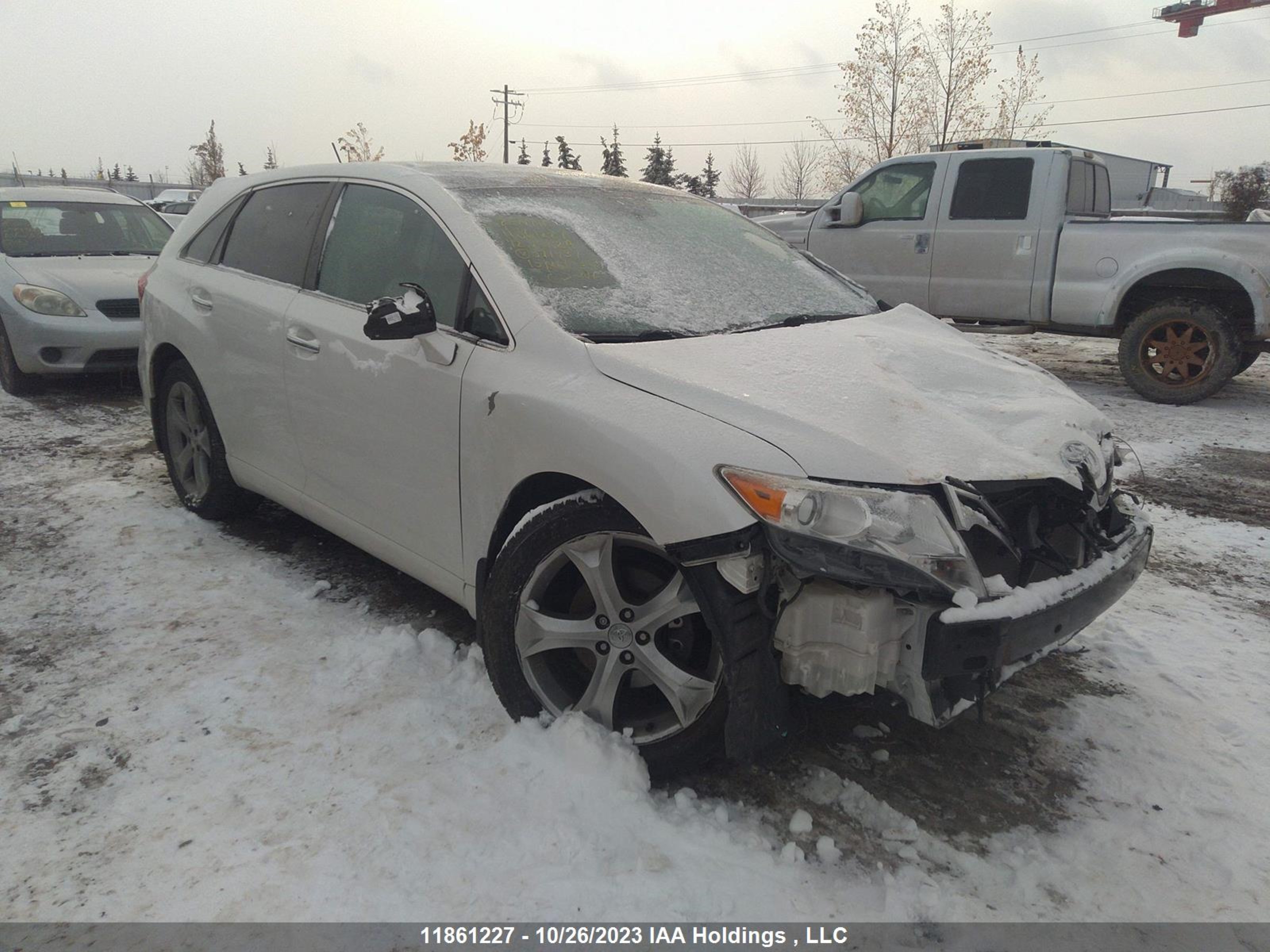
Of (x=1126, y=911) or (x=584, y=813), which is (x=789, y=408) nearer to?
(x=584, y=813)

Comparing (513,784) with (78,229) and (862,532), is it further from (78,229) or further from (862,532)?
(78,229)

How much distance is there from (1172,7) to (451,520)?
71.3 metres

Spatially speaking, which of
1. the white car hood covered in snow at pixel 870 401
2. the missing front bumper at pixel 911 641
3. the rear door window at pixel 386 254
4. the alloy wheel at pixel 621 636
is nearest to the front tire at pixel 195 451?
the rear door window at pixel 386 254

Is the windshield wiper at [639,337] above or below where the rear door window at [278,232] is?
below

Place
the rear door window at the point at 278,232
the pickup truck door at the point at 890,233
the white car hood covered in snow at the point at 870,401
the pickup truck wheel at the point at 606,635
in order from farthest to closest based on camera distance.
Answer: the pickup truck door at the point at 890,233, the rear door window at the point at 278,232, the pickup truck wheel at the point at 606,635, the white car hood covered in snow at the point at 870,401

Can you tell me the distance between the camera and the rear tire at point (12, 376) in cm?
739

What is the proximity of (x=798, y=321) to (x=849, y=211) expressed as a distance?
19.4 feet

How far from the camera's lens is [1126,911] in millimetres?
2135

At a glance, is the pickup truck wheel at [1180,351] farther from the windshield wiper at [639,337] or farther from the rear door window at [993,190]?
the windshield wiper at [639,337]

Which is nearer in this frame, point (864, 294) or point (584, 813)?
point (584, 813)

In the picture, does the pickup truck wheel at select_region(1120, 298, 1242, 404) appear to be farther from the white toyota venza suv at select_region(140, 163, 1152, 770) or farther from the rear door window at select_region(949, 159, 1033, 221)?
the white toyota venza suv at select_region(140, 163, 1152, 770)

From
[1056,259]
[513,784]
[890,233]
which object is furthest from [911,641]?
[890,233]
